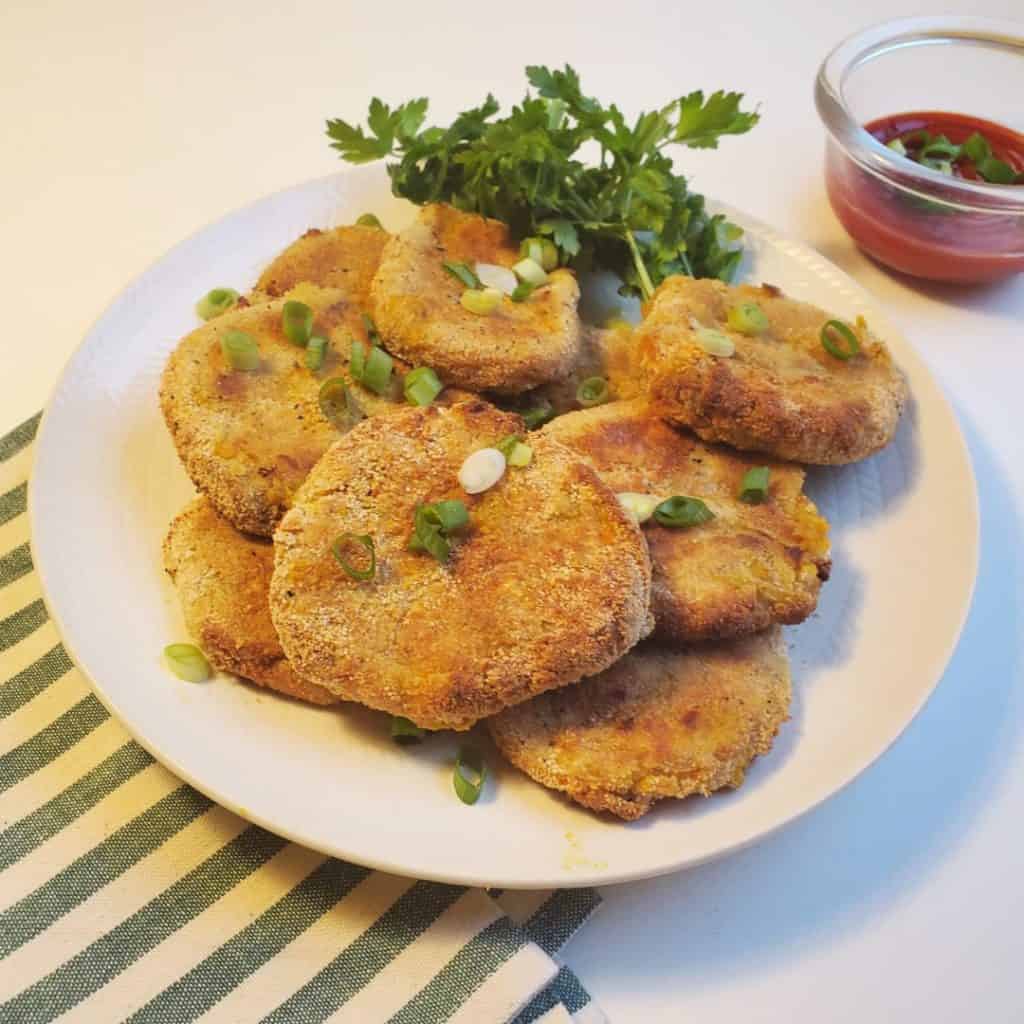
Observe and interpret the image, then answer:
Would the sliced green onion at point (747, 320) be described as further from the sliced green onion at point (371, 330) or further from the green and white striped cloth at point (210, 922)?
the green and white striped cloth at point (210, 922)

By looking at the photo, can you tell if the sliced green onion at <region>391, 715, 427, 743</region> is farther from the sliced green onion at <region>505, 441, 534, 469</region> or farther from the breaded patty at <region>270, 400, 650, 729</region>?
the sliced green onion at <region>505, 441, 534, 469</region>

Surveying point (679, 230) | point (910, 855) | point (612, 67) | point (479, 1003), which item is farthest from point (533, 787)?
point (612, 67)

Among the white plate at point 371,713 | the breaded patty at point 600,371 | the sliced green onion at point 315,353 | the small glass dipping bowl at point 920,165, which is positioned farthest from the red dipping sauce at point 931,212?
the sliced green onion at point 315,353

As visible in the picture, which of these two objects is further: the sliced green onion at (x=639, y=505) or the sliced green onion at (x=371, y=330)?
the sliced green onion at (x=371, y=330)

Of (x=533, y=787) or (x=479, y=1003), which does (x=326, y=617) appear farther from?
(x=479, y=1003)

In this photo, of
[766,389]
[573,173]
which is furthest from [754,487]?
[573,173]
